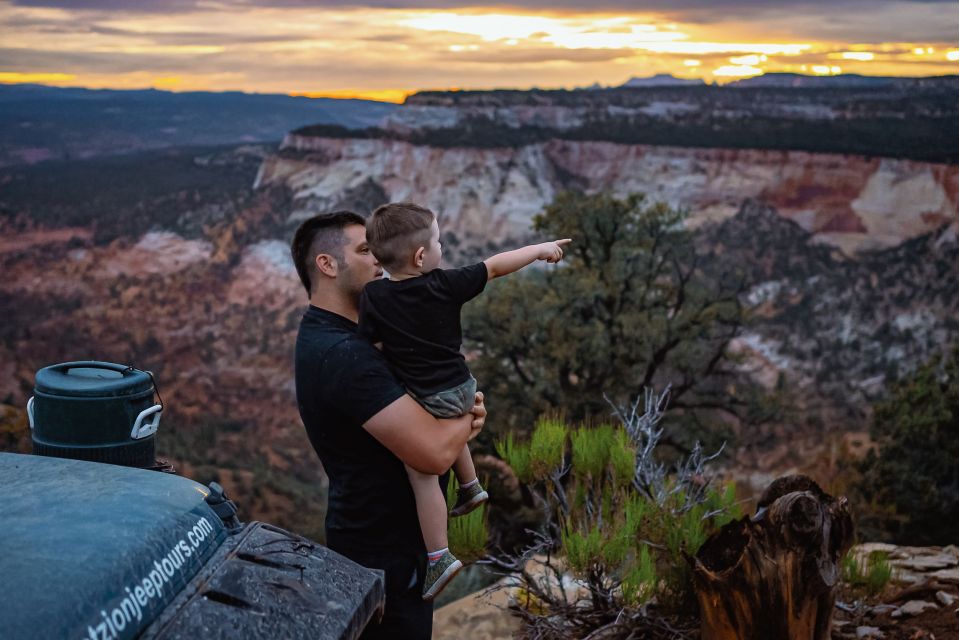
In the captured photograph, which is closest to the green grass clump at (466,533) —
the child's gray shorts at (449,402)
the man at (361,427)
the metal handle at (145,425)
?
the man at (361,427)

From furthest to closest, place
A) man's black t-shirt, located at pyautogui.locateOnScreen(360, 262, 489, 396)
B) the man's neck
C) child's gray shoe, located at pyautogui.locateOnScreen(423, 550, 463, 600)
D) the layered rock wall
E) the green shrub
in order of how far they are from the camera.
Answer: the layered rock wall < the green shrub < the man's neck < child's gray shoe, located at pyautogui.locateOnScreen(423, 550, 463, 600) < man's black t-shirt, located at pyautogui.locateOnScreen(360, 262, 489, 396)

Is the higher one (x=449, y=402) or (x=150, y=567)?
(x=449, y=402)

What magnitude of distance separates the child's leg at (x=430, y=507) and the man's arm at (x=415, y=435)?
0.34 feet

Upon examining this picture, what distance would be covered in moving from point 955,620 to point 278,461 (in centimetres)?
2224

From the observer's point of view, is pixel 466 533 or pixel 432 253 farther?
pixel 466 533

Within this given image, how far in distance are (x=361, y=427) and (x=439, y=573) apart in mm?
585

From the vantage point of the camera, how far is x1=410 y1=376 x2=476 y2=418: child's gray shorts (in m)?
2.86

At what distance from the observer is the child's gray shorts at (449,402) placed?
2857mm

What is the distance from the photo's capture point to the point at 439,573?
2.97m

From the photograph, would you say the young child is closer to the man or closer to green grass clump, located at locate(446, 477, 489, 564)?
the man

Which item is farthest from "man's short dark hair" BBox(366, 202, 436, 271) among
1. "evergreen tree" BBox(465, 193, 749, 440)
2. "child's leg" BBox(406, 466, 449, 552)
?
"evergreen tree" BBox(465, 193, 749, 440)

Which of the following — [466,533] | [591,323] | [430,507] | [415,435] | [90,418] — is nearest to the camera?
[415,435]

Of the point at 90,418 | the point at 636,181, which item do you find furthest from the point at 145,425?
the point at 636,181

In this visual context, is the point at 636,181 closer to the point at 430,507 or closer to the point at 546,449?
the point at 546,449
